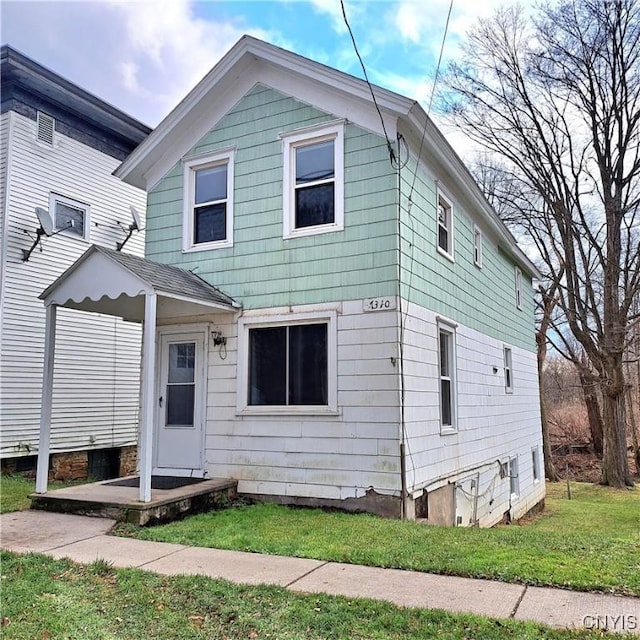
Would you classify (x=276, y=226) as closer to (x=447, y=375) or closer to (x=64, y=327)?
(x=447, y=375)

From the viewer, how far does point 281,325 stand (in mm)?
7793

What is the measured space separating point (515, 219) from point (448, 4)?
13.1 metres

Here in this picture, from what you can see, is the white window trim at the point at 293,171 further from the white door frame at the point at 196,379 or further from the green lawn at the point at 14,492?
the green lawn at the point at 14,492

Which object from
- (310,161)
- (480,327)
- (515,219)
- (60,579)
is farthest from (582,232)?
(60,579)

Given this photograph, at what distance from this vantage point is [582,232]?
647 inches

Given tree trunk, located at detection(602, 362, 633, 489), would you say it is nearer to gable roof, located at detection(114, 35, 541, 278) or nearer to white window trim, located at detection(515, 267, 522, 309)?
white window trim, located at detection(515, 267, 522, 309)

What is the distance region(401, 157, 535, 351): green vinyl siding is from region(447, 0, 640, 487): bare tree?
3136mm

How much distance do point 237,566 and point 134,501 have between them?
A: 2.12 m

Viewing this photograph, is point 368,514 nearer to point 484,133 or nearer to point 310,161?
point 310,161

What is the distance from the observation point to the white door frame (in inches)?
320

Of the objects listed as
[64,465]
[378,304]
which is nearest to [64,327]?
[64,465]

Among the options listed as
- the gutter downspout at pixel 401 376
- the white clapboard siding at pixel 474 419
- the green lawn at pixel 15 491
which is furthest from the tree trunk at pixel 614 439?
the green lawn at pixel 15 491

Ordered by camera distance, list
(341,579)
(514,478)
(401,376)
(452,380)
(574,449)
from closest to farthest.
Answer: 1. (341,579)
2. (401,376)
3. (452,380)
4. (514,478)
5. (574,449)

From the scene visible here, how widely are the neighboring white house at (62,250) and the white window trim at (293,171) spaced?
619 centimetres
